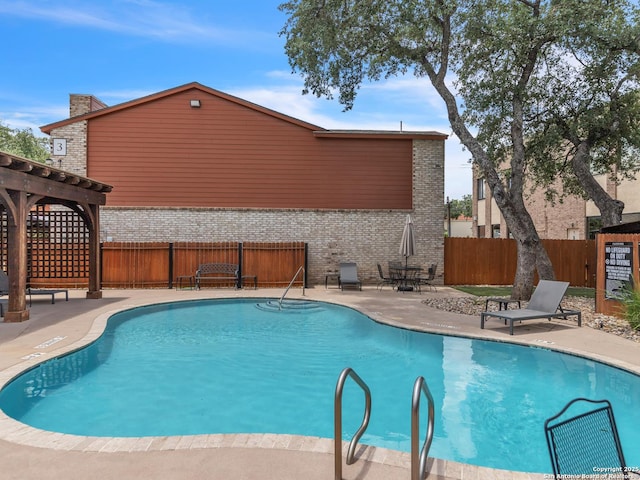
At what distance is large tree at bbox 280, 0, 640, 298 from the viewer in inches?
474

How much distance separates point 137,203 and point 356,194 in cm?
830

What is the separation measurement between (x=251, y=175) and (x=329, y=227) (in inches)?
142

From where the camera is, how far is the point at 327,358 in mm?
7410

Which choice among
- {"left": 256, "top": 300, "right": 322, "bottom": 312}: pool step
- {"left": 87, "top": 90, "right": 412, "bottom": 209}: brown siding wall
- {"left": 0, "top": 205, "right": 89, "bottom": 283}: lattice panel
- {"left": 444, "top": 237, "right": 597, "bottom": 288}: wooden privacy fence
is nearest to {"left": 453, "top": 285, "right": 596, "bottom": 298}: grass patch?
{"left": 444, "top": 237, "right": 597, "bottom": 288}: wooden privacy fence

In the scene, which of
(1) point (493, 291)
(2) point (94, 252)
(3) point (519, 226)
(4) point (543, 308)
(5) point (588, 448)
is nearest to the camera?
(5) point (588, 448)

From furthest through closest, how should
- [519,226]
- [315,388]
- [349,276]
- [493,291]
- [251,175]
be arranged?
[251,175] < [349,276] < [493,291] < [519,226] < [315,388]

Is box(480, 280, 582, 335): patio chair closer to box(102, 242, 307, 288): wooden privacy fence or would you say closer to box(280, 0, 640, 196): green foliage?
box(280, 0, 640, 196): green foliage

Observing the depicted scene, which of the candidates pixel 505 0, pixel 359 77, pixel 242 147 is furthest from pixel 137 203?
pixel 505 0

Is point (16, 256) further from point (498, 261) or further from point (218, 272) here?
point (498, 261)

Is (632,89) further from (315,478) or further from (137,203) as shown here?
(137,203)

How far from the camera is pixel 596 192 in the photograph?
14.0 m

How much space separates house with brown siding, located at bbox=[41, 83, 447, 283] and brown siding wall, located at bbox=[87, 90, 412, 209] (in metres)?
0.04

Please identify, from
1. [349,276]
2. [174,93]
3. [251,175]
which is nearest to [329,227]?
[349,276]

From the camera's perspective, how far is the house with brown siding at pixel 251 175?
16297mm
